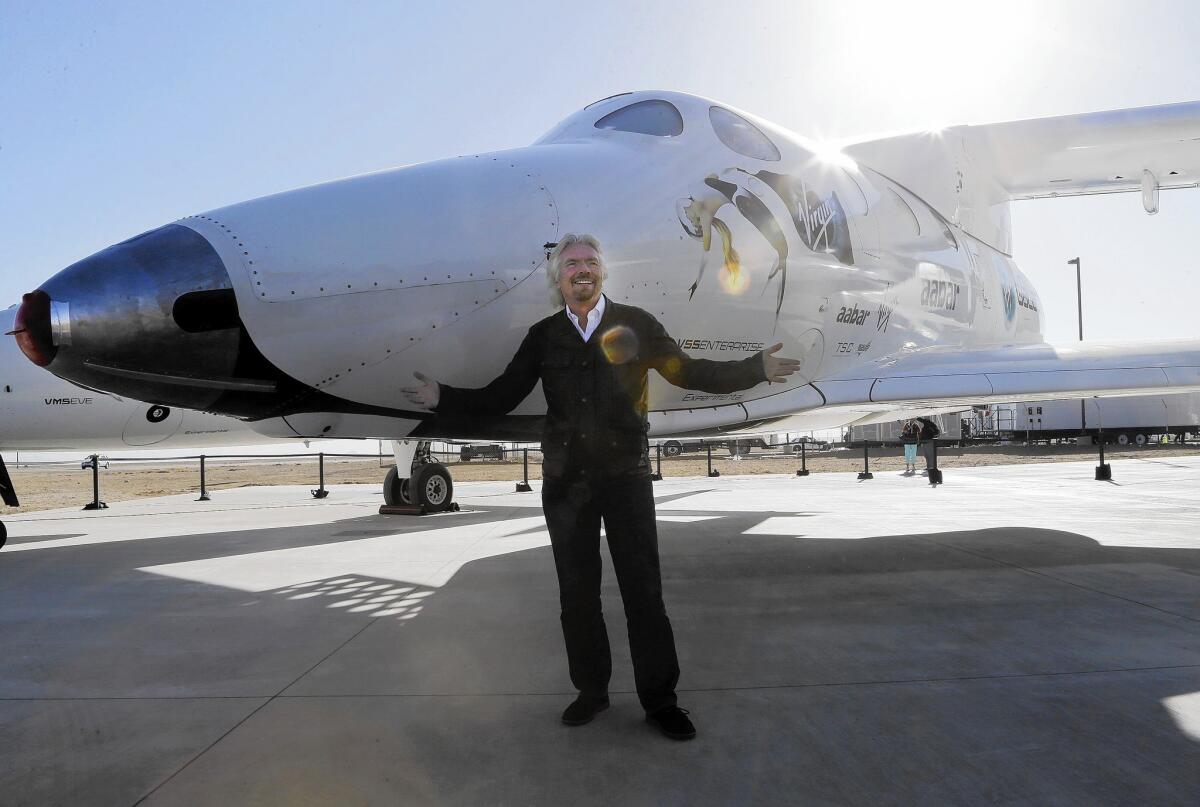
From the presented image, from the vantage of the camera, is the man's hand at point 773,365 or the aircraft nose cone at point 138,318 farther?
the aircraft nose cone at point 138,318

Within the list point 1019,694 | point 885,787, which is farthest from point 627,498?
point 1019,694

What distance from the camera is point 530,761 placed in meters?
2.32

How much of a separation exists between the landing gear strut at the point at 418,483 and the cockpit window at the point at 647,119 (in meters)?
7.34

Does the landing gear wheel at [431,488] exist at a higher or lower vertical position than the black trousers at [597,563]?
lower

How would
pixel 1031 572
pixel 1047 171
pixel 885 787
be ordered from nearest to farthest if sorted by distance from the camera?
pixel 885 787, pixel 1031 572, pixel 1047 171

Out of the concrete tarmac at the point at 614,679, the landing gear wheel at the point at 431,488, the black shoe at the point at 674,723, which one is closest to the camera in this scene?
the concrete tarmac at the point at 614,679

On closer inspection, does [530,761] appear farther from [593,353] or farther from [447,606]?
[447,606]

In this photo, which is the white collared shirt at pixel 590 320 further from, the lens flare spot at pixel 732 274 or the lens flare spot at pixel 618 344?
the lens flare spot at pixel 732 274

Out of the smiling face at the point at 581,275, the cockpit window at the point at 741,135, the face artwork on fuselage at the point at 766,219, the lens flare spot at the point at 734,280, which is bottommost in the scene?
the smiling face at the point at 581,275

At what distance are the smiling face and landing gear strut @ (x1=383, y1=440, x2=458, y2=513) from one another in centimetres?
920

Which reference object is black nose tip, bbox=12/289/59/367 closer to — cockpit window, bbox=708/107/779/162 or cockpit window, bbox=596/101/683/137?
cockpit window, bbox=596/101/683/137

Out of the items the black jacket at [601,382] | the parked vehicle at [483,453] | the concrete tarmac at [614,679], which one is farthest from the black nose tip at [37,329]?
the parked vehicle at [483,453]

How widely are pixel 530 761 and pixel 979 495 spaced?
11817 mm

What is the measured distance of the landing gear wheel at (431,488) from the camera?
38.6 ft
